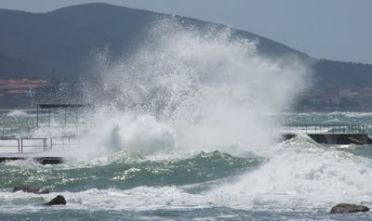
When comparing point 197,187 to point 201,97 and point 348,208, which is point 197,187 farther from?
point 201,97

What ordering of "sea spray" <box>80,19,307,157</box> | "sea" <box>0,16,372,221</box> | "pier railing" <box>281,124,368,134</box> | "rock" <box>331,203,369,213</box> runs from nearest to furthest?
"rock" <box>331,203,369,213</box> → "sea" <box>0,16,372,221</box> → "sea spray" <box>80,19,307,157</box> → "pier railing" <box>281,124,368,134</box>

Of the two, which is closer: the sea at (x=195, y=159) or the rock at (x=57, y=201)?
the sea at (x=195, y=159)

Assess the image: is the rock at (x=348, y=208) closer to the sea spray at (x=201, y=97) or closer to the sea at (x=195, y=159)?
the sea at (x=195, y=159)

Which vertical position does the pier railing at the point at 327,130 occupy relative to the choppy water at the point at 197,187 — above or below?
above

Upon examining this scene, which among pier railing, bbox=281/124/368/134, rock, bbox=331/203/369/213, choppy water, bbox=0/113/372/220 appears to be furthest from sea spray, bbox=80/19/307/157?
rock, bbox=331/203/369/213

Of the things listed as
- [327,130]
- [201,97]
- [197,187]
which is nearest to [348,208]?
[197,187]

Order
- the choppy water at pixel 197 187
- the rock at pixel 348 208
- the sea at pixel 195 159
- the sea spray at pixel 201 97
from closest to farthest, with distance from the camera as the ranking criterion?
1. the rock at pixel 348 208
2. the choppy water at pixel 197 187
3. the sea at pixel 195 159
4. the sea spray at pixel 201 97

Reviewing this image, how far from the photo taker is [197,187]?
35.7 m

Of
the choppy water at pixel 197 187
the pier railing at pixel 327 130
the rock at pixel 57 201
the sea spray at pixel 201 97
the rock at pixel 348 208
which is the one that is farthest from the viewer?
the pier railing at pixel 327 130

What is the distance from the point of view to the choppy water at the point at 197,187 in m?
28.0

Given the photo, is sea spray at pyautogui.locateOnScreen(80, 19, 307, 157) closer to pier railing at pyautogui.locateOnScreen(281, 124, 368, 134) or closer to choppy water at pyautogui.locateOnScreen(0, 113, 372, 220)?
pier railing at pyautogui.locateOnScreen(281, 124, 368, 134)

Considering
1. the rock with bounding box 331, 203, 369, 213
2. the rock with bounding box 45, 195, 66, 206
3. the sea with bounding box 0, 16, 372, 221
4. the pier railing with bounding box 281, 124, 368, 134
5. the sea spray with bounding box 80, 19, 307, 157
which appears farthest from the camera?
the pier railing with bounding box 281, 124, 368, 134

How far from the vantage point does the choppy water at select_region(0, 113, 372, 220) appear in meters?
28.0

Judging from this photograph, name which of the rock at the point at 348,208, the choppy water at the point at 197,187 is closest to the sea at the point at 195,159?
the choppy water at the point at 197,187
